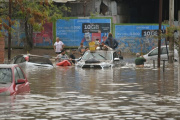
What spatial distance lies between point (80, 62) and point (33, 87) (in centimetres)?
1160

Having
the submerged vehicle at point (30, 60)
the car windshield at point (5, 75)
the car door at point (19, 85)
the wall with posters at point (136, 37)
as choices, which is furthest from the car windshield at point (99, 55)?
the wall with posters at point (136, 37)

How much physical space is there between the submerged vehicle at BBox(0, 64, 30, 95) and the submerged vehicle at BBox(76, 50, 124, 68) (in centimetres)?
1525

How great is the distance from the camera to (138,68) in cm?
3566

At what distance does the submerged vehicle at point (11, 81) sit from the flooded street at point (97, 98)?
203mm

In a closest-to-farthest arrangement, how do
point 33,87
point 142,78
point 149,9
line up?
1. point 33,87
2. point 142,78
3. point 149,9

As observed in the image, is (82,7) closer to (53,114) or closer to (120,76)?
→ (120,76)

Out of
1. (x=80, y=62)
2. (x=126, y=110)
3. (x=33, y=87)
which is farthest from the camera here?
(x=80, y=62)

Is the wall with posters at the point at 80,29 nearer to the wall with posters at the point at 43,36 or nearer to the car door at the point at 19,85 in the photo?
the wall with posters at the point at 43,36

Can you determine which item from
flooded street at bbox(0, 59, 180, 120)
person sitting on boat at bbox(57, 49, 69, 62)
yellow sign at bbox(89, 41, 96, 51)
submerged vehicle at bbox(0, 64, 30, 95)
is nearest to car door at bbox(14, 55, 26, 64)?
yellow sign at bbox(89, 41, 96, 51)

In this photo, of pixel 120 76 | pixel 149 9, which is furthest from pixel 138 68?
pixel 149 9

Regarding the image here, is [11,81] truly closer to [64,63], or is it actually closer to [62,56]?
[64,63]

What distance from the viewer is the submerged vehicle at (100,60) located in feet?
111

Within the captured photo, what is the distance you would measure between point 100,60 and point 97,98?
50.7 ft

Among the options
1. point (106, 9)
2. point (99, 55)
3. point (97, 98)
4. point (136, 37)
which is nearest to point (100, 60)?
point (99, 55)
